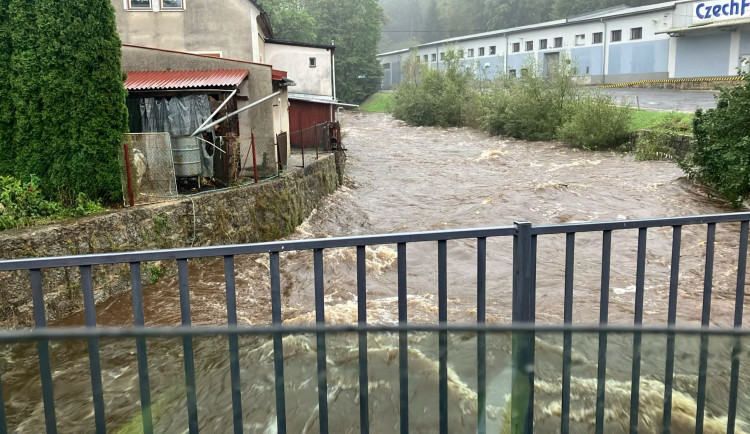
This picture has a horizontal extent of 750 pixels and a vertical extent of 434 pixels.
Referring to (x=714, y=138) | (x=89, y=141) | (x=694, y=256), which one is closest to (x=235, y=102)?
(x=89, y=141)

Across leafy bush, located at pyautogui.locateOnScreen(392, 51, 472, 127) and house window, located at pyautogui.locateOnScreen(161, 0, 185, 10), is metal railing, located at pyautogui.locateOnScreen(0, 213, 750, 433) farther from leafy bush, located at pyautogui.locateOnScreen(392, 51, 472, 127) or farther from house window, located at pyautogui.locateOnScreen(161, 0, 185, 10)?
leafy bush, located at pyautogui.locateOnScreen(392, 51, 472, 127)

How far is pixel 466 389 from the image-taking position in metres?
2.75

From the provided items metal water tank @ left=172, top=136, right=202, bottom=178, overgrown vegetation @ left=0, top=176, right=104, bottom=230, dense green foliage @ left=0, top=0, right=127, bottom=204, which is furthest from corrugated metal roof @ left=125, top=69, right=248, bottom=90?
overgrown vegetation @ left=0, top=176, right=104, bottom=230

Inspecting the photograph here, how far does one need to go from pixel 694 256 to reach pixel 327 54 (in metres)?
22.3

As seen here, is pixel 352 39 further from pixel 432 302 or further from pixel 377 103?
pixel 432 302

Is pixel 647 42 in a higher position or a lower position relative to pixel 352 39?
lower

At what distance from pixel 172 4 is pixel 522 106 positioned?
1919 centimetres

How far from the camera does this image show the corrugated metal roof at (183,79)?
16.0 metres

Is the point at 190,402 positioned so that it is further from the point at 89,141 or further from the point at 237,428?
the point at 89,141

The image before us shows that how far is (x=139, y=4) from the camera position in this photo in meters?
22.4

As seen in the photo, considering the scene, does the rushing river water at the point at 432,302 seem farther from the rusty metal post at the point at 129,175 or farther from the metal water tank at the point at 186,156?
the metal water tank at the point at 186,156

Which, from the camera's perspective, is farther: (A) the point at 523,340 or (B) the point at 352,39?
(B) the point at 352,39

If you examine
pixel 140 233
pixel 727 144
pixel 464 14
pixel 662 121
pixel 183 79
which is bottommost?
pixel 140 233

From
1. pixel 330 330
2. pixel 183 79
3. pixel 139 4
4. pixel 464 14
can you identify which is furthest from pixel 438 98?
pixel 464 14
